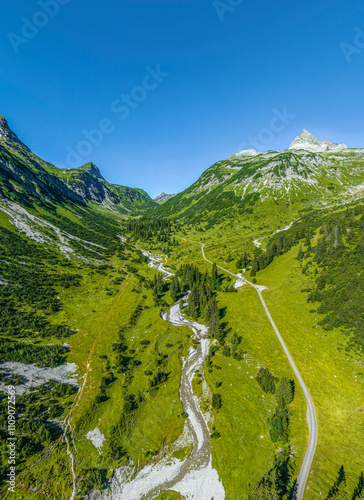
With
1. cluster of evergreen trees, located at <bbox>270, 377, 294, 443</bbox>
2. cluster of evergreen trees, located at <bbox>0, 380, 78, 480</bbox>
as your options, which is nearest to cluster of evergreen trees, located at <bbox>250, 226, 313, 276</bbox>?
cluster of evergreen trees, located at <bbox>270, 377, 294, 443</bbox>

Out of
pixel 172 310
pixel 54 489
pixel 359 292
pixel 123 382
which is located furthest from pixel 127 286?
pixel 359 292

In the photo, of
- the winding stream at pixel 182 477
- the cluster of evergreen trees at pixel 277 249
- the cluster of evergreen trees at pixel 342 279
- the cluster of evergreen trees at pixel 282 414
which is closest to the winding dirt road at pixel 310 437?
the cluster of evergreen trees at pixel 282 414

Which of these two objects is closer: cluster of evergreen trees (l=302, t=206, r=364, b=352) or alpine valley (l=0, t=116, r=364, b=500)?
alpine valley (l=0, t=116, r=364, b=500)

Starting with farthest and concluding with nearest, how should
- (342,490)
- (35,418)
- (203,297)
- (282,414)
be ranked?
1. (203,297)
2. (282,414)
3. (35,418)
4. (342,490)

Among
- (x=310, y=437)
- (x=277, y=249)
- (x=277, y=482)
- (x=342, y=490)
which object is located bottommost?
(x=277, y=482)

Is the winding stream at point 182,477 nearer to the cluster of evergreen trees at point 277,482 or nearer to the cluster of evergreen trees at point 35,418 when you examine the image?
the cluster of evergreen trees at point 277,482

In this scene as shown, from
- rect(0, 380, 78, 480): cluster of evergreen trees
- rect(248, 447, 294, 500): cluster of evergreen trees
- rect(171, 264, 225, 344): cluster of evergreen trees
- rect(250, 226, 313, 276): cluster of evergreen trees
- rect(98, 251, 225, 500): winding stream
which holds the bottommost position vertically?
rect(0, 380, 78, 480): cluster of evergreen trees

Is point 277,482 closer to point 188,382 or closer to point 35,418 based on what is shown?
point 188,382

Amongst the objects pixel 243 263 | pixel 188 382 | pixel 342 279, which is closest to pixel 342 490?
pixel 188 382

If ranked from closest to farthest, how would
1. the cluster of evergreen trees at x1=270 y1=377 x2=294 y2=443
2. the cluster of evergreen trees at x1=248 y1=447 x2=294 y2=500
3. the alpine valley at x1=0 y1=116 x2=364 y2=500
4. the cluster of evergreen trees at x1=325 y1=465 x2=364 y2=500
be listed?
the cluster of evergreen trees at x1=325 y1=465 x2=364 y2=500, the cluster of evergreen trees at x1=248 y1=447 x2=294 y2=500, the alpine valley at x1=0 y1=116 x2=364 y2=500, the cluster of evergreen trees at x1=270 y1=377 x2=294 y2=443

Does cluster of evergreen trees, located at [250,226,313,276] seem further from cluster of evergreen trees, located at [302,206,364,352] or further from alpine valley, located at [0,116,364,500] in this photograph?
cluster of evergreen trees, located at [302,206,364,352]

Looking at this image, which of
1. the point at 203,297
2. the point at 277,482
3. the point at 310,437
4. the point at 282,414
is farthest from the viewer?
the point at 203,297
